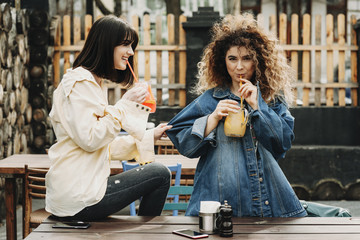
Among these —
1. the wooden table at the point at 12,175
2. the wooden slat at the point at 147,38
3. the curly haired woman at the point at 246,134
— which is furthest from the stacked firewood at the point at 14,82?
the curly haired woman at the point at 246,134

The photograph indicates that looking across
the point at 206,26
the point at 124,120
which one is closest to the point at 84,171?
the point at 124,120

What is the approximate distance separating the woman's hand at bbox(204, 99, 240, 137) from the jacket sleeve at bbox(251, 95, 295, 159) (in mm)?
110

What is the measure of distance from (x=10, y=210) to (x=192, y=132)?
214 centimetres

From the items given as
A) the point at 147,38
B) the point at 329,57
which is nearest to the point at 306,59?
the point at 329,57

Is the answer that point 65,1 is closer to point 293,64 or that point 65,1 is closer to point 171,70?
point 171,70

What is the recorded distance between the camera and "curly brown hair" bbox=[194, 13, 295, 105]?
2635 millimetres

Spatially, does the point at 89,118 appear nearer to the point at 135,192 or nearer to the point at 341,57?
the point at 135,192

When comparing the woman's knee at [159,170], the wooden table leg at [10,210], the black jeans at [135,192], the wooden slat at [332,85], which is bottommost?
the wooden table leg at [10,210]

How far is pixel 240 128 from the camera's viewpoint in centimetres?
245

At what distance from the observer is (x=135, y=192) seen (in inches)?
98.5

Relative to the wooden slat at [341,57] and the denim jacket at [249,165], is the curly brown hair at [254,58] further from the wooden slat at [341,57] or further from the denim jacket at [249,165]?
the wooden slat at [341,57]

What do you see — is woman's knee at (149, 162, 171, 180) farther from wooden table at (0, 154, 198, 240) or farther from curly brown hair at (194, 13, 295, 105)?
wooden table at (0, 154, 198, 240)

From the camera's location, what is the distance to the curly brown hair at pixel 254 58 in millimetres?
2635

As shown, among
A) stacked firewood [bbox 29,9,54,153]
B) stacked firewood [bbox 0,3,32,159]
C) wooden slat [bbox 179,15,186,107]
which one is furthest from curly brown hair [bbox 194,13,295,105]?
stacked firewood [bbox 29,9,54,153]
